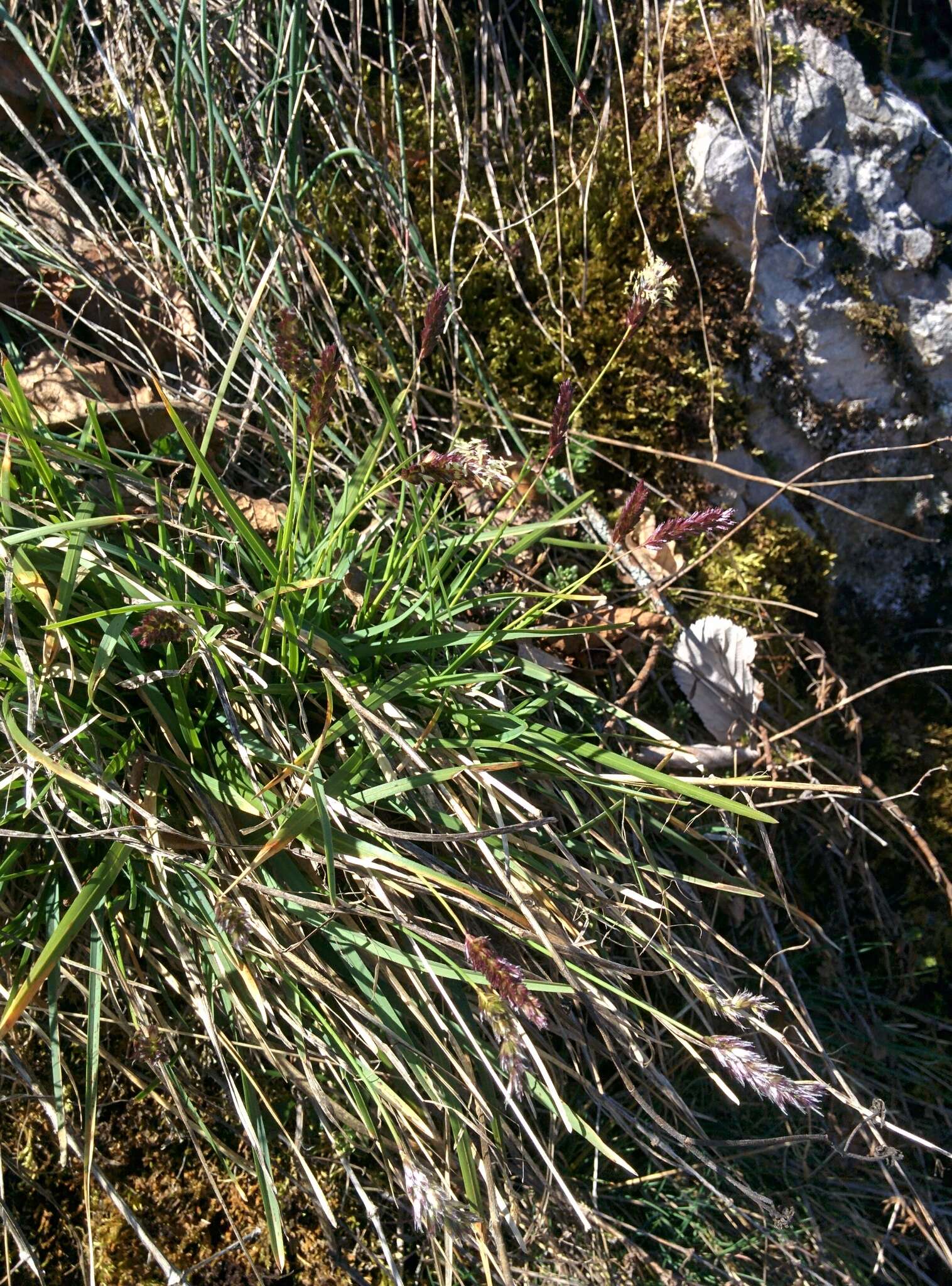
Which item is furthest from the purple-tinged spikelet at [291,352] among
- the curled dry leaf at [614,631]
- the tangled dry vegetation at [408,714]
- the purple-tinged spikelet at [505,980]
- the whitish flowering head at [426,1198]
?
the whitish flowering head at [426,1198]

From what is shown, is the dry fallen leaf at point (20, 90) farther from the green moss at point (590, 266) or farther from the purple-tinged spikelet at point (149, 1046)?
the purple-tinged spikelet at point (149, 1046)

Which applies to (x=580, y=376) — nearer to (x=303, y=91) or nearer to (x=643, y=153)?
(x=643, y=153)

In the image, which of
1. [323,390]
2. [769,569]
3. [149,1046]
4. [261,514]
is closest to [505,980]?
[323,390]

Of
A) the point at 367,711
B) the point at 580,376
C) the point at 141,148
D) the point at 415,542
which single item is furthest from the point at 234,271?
the point at 367,711

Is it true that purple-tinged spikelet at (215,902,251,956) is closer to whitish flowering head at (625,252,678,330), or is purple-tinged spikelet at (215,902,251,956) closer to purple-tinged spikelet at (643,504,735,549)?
purple-tinged spikelet at (643,504,735,549)

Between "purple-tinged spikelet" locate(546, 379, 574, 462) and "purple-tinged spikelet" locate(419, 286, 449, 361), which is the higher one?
"purple-tinged spikelet" locate(419, 286, 449, 361)

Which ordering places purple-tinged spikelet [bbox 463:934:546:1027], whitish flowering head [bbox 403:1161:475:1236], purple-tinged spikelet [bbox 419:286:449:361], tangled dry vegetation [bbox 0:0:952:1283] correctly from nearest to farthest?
purple-tinged spikelet [bbox 463:934:546:1027] → whitish flowering head [bbox 403:1161:475:1236] → purple-tinged spikelet [bbox 419:286:449:361] → tangled dry vegetation [bbox 0:0:952:1283]

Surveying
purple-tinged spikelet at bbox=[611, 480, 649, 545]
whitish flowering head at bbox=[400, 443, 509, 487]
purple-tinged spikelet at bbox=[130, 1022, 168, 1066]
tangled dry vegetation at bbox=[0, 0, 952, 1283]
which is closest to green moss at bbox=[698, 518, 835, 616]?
tangled dry vegetation at bbox=[0, 0, 952, 1283]
